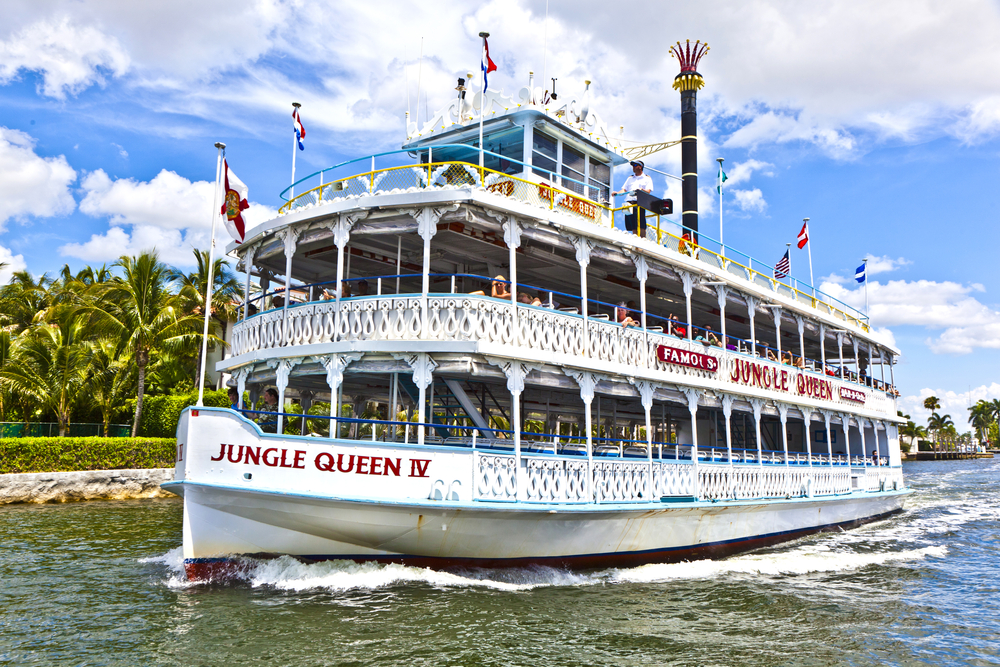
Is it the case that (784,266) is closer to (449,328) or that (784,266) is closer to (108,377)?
(449,328)

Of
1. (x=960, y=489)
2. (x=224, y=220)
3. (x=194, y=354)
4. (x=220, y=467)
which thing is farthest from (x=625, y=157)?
(x=960, y=489)

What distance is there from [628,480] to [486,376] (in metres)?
3.27

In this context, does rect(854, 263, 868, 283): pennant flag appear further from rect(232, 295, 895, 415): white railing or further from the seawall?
the seawall

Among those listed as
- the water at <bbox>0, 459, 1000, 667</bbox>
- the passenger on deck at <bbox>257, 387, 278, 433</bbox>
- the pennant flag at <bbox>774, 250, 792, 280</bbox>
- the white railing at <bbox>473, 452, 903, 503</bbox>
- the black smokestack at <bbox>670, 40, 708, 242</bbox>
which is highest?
the black smokestack at <bbox>670, 40, 708, 242</bbox>

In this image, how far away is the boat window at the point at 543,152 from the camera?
627 inches

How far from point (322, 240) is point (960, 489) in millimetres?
38392

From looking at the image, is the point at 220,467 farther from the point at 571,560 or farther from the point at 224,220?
the point at 571,560

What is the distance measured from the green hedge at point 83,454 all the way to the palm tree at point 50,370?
1800 millimetres

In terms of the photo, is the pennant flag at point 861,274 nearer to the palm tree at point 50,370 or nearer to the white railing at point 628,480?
the white railing at point 628,480

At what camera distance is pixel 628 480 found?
13031 millimetres

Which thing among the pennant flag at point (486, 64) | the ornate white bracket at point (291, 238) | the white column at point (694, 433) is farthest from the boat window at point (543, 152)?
the white column at point (694, 433)

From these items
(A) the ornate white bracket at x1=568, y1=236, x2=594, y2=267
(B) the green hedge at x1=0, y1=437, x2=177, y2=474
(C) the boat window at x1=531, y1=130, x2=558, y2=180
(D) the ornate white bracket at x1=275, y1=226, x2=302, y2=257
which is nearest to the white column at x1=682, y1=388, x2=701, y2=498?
(A) the ornate white bracket at x1=568, y1=236, x2=594, y2=267

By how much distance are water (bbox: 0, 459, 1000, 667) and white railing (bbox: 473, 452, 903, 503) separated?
138cm

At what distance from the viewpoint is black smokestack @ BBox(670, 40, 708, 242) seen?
22766mm
